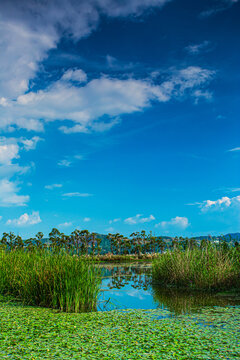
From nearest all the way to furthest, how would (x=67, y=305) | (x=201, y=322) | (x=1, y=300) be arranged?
(x=201, y=322) < (x=67, y=305) < (x=1, y=300)

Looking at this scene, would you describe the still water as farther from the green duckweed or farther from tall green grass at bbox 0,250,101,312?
the green duckweed

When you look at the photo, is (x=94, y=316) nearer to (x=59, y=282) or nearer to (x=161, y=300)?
(x=59, y=282)

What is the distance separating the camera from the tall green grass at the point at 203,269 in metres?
11.2

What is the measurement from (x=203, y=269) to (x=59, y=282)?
5909 mm

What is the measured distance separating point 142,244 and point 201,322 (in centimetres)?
5770

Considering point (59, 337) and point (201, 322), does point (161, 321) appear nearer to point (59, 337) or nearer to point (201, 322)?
point (201, 322)

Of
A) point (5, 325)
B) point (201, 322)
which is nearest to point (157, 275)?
point (201, 322)

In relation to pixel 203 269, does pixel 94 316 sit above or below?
below

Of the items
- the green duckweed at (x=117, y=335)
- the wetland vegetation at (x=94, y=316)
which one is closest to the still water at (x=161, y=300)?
the wetland vegetation at (x=94, y=316)

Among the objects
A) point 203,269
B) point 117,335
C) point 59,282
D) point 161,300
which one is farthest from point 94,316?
point 203,269

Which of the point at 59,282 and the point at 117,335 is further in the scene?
the point at 59,282

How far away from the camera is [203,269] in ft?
38.2

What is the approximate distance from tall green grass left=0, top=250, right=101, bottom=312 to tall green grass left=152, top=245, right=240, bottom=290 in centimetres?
486

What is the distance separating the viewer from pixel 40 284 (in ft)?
26.8
